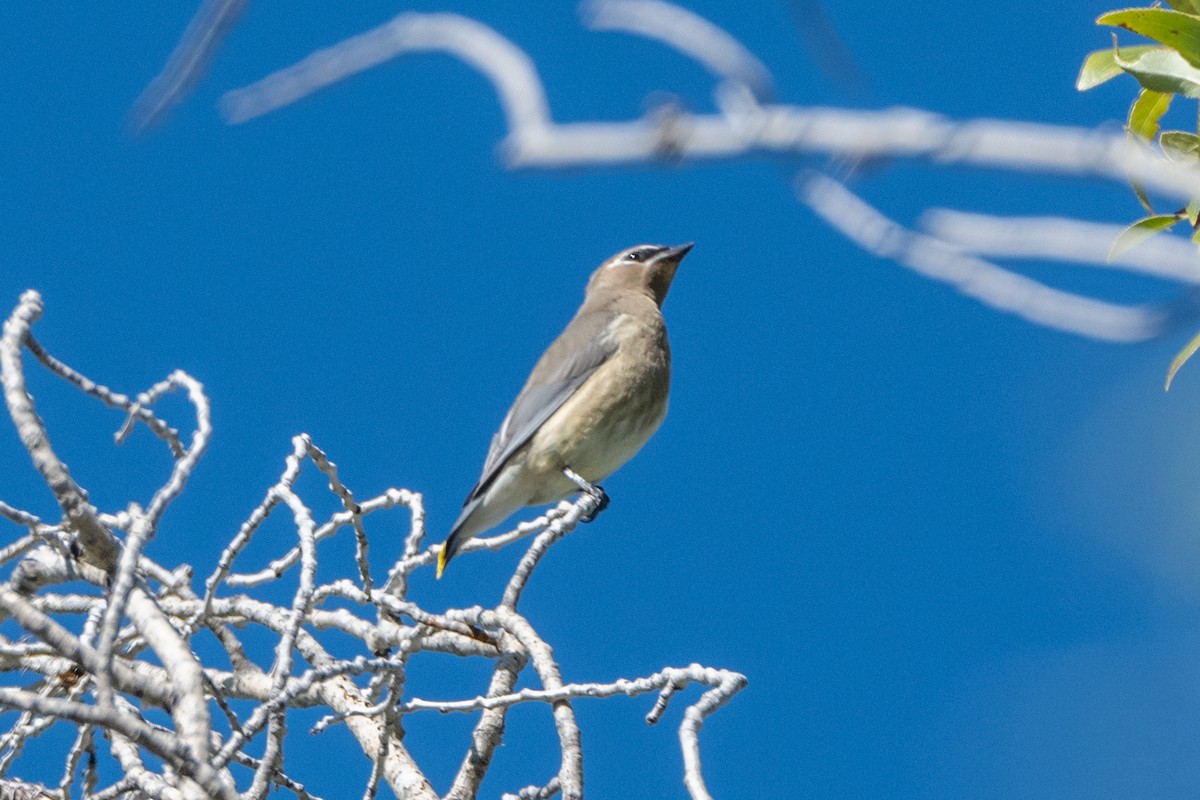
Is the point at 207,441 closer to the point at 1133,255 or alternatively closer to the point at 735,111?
the point at 735,111

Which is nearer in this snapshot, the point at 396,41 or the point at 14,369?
the point at 396,41

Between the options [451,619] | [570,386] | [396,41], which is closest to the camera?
[396,41]

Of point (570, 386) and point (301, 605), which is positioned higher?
point (570, 386)

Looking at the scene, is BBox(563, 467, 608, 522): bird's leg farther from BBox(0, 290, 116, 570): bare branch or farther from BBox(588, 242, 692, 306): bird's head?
BBox(0, 290, 116, 570): bare branch

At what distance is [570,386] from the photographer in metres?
6.93

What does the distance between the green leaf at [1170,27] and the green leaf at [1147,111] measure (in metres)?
0.26

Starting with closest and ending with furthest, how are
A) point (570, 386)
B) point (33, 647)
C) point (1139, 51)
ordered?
1. point (1139, 51)
2. point (33, 647)
3. point (570, 386)

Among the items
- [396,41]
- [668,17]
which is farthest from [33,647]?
[668,17]

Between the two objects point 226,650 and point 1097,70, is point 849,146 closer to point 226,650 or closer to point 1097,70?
point 1097,70

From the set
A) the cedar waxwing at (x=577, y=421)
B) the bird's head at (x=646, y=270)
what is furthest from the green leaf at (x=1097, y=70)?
the bird's head at (x=646, y=270)

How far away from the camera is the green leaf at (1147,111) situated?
267cm

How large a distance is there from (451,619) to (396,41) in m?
1.72

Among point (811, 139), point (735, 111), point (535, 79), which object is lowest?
point (811, 139)

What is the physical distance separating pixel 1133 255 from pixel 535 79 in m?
0.75
